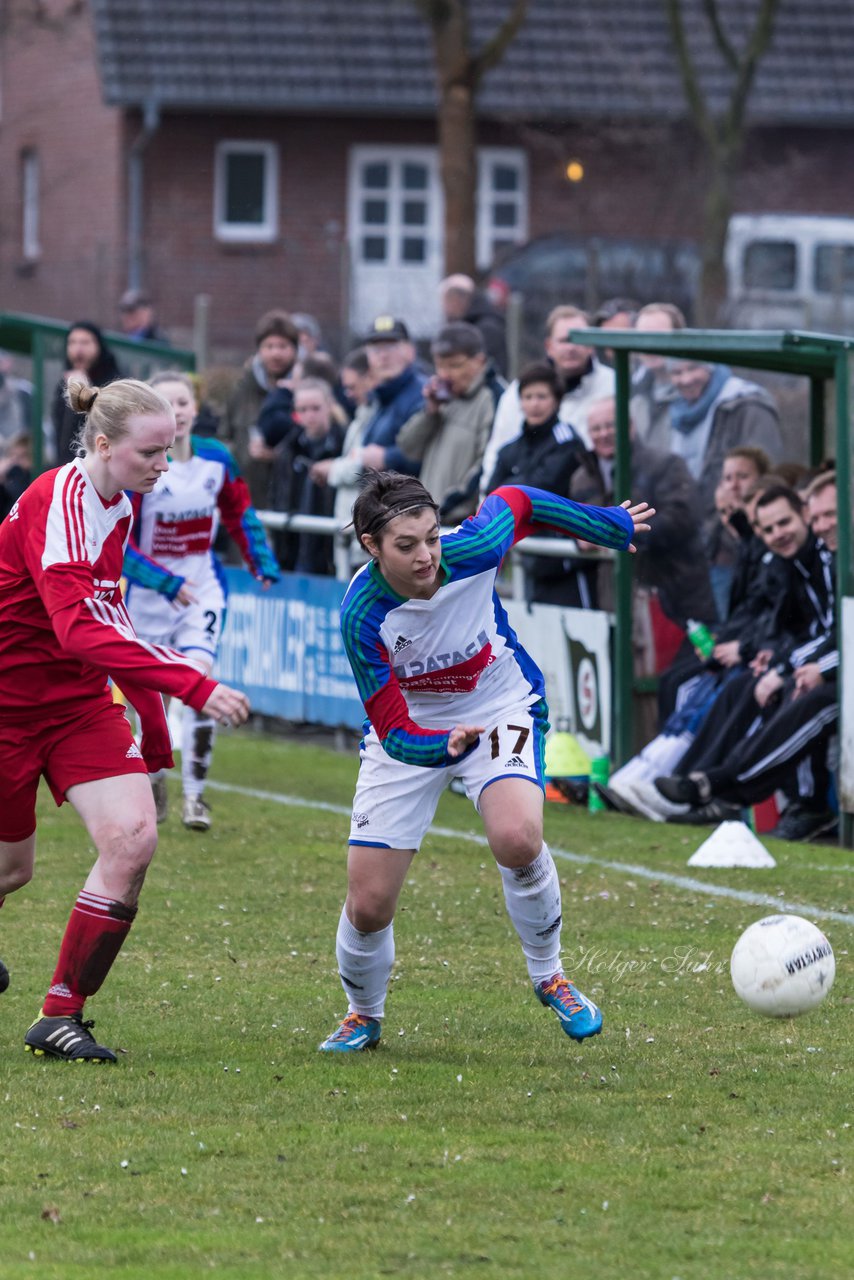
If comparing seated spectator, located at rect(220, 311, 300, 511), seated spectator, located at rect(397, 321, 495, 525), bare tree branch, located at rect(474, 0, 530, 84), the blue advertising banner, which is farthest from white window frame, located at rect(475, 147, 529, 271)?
seated spectator, located at rect(397, 321, 495, 525)

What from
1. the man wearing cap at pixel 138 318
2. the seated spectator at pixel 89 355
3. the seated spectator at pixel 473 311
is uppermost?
the man wearing cap at pixel 138 318

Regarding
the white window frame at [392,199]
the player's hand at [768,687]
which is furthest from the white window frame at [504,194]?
the player's hand at [768,687]

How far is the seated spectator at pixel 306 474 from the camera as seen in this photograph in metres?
14.5

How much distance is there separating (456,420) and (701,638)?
218cm

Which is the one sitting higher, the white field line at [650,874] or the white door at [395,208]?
the white door at [395,208]

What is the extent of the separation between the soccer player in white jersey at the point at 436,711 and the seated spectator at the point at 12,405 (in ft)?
49.4

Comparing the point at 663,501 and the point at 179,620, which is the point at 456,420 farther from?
the point at 179,620

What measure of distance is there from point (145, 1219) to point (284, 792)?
7604 mm

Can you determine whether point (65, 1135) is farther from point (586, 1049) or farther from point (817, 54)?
point (817, 54)

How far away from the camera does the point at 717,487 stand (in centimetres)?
1199

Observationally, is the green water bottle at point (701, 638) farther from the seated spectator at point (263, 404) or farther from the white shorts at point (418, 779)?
the white shorts at point (418, 779)

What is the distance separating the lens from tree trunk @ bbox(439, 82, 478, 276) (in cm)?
2520

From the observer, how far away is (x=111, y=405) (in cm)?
625

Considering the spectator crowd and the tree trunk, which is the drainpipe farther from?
the spectator crowd
